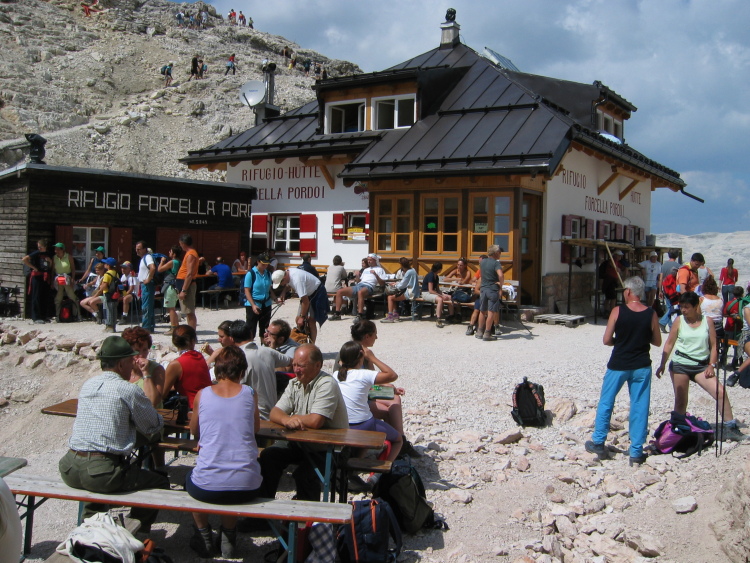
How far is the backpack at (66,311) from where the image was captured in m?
14.0

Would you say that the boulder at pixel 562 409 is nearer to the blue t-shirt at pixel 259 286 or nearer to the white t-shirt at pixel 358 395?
the white t-shirt at pixel 358 395

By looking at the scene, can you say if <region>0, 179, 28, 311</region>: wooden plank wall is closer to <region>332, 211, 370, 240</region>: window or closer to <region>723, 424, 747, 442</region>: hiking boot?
<region>332, 211, 370, 240</region>: window

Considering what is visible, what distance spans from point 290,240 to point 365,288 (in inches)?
237

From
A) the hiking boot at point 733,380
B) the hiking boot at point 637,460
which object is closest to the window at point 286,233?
the hiking boot at point 733,380

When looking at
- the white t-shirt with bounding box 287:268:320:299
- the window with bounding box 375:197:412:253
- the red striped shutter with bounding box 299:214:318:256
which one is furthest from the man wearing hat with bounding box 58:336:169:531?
the red striped shutter with bounding box 299:214:318:256

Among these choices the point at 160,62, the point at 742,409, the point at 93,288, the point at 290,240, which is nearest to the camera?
the point at 742,409

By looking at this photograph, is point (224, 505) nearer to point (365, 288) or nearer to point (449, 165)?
point (365, 288)

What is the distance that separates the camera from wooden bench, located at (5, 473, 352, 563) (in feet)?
13.5

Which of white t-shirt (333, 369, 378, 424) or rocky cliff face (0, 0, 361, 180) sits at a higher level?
rocky cliff face (0, 0, 361, 180)

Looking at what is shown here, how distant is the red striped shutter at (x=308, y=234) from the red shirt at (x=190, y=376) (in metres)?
12.8

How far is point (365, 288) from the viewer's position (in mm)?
14109

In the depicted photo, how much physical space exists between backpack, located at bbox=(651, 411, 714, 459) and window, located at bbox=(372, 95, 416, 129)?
12794mm

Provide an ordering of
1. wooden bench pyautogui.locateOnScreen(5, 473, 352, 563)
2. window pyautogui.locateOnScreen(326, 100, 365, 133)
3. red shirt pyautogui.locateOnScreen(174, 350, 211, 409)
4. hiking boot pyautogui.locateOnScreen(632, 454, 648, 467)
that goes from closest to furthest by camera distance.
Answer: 1. wooden bench pyautogui.locateOnScreen(5, 473, 352, 563)
2. red shirt pyautogui.locateOnScreen(174, 350, 211, 409)
3. hiking boot pyautogui.locateOnScreen(632, 454, 648, 467)
4. window pyautogui.locateOnScreen(326, 100, 365, 133)

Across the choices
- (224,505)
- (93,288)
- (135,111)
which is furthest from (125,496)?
(135,111)
